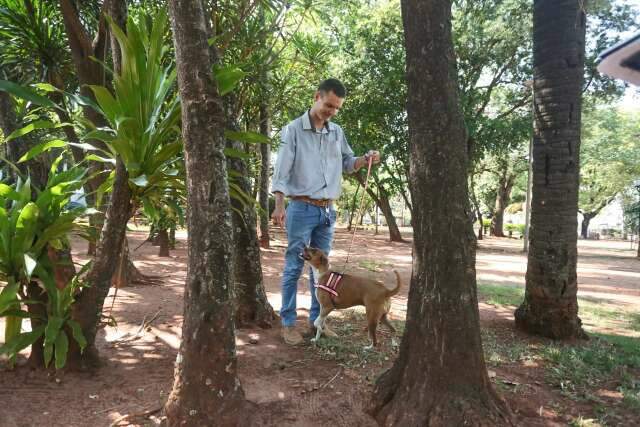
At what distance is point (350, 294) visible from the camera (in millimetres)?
3674

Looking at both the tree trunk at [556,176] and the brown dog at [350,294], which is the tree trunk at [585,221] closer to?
the tree trunk at [556,176]

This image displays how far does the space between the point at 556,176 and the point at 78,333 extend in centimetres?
428

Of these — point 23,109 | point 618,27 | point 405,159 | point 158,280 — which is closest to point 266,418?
point 23,109

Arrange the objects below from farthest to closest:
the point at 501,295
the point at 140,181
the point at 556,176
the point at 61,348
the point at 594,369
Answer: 1. the point at 501,295
2. the point at 556,176
3. the point at 594,369
4. the point at 61,348
5. the point at 140,181

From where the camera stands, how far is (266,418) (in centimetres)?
258

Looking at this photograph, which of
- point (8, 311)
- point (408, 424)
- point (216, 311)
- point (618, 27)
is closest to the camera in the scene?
point (216, 311)

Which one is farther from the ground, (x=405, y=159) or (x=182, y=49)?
(x=405, y=159)

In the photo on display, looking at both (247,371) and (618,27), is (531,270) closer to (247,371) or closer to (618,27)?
(247,371)

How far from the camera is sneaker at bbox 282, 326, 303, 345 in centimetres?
373

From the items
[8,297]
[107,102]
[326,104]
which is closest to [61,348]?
[8,297]

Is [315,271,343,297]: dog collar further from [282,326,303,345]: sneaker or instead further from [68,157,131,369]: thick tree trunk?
[68,157,131,369]: thick tree trunk

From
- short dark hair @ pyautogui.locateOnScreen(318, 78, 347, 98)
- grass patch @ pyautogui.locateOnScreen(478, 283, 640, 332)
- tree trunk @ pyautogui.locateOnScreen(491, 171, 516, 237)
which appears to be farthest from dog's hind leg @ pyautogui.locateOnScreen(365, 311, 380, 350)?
tree trunk @ pyautogui.locateOnScreen(491, 171, 516, 237)

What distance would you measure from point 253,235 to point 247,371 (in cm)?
152

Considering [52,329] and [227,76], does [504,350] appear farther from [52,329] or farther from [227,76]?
[52,329]
